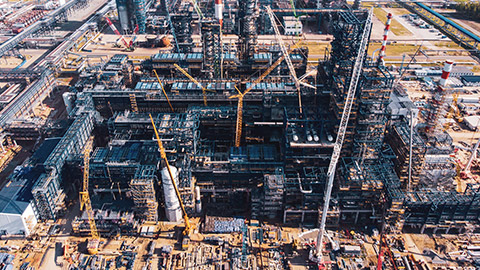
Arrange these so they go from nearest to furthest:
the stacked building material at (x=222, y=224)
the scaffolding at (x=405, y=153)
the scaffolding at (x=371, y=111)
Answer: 1. the scaffolding at (x=371, y=111)
2. the stacked building material at (x=222, y=224)
3. the scaffolding at (x=405, y=153)

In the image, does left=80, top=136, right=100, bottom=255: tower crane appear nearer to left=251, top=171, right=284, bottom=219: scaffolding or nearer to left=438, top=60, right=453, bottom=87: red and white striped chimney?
left=251, top=171, right=284, bottom=219: scaffolding

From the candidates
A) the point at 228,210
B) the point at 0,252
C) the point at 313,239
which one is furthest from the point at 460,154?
the point at 0,252

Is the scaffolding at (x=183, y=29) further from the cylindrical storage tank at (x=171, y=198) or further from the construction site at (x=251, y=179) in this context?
the cylindrical storage tank at (x=171, y=198)

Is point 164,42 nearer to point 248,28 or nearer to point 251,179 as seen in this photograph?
point 248,28

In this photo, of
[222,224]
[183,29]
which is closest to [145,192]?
[222,224]

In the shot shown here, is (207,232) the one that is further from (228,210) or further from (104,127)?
(104,127)

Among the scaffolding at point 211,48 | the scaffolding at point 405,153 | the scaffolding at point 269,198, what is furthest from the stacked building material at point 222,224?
the scaffolding at point 211,48
